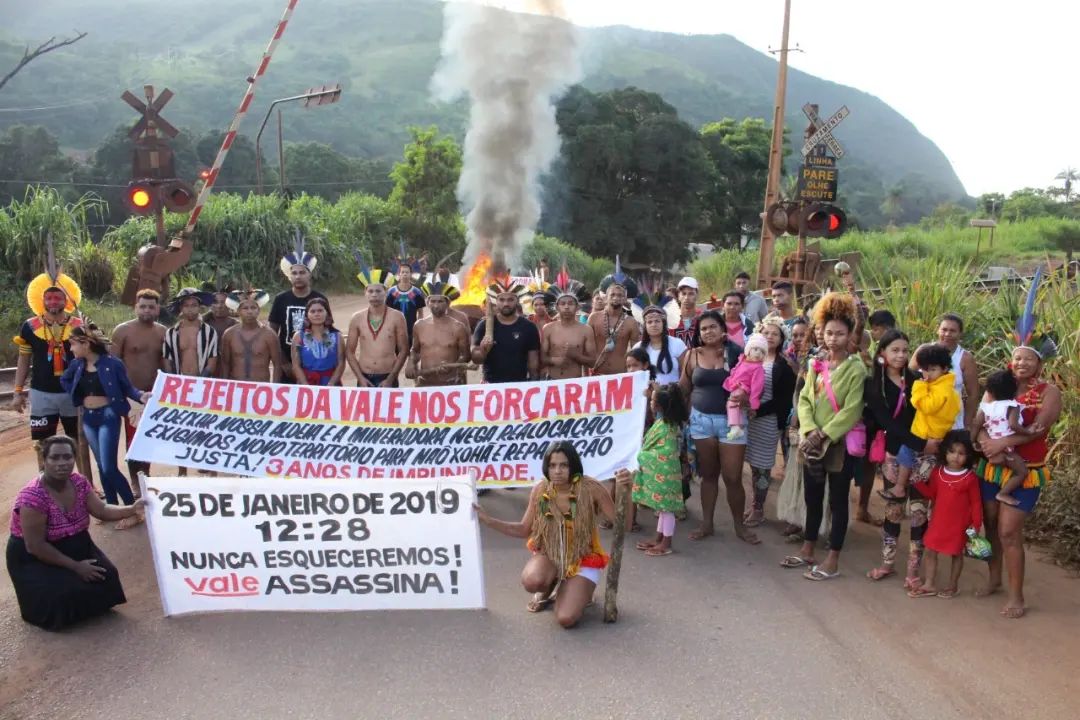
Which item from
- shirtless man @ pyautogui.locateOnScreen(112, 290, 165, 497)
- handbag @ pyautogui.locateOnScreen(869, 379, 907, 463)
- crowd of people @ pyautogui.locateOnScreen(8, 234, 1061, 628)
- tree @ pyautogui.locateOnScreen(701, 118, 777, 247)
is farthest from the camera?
tree @ pyautogui.locateOnScreen(701, 118, 777, 247)

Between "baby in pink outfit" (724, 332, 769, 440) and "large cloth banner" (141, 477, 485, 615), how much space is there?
2.10 meters

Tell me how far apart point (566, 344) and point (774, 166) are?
7590mm

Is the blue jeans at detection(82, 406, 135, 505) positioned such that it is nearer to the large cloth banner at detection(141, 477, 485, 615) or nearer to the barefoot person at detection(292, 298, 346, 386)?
the barefoot person at detection(292, 298, 346, 386)

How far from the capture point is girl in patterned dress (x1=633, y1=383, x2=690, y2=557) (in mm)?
5965

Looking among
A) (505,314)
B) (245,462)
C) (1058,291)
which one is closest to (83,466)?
(245,462)

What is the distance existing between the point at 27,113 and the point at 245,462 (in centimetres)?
9982

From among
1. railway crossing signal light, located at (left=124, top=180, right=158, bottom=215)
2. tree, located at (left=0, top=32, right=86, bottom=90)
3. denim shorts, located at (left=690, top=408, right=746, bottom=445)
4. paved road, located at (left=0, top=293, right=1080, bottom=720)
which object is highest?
tree, located at (left=0, top=32, right=86, bottom=90)

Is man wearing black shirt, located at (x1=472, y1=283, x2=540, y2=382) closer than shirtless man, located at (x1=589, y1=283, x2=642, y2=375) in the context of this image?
Yes

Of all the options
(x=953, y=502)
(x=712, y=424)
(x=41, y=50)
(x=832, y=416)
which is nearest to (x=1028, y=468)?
(x=953, y=502)

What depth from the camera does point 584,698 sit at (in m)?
4.25

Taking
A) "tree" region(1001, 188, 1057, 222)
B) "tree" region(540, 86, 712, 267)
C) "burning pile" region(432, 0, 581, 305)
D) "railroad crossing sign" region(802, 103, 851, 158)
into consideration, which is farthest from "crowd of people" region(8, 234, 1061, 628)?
"tree" region(1001, 188, 1057, 222)

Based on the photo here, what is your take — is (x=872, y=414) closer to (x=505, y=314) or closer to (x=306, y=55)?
(x=505, y=314)

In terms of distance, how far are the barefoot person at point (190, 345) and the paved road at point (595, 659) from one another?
2.08m

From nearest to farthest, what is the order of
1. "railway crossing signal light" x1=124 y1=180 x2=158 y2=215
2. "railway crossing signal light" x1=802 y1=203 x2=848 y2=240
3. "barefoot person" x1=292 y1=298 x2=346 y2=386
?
"barefoot person" x1=292 y1=298 x2=346 y2=386
"railway crossing signal light" x1=124 y1=180 x2=158 y2=215
"railway crossing signal light" x1=802 y1=203 x2=848 y2=240
